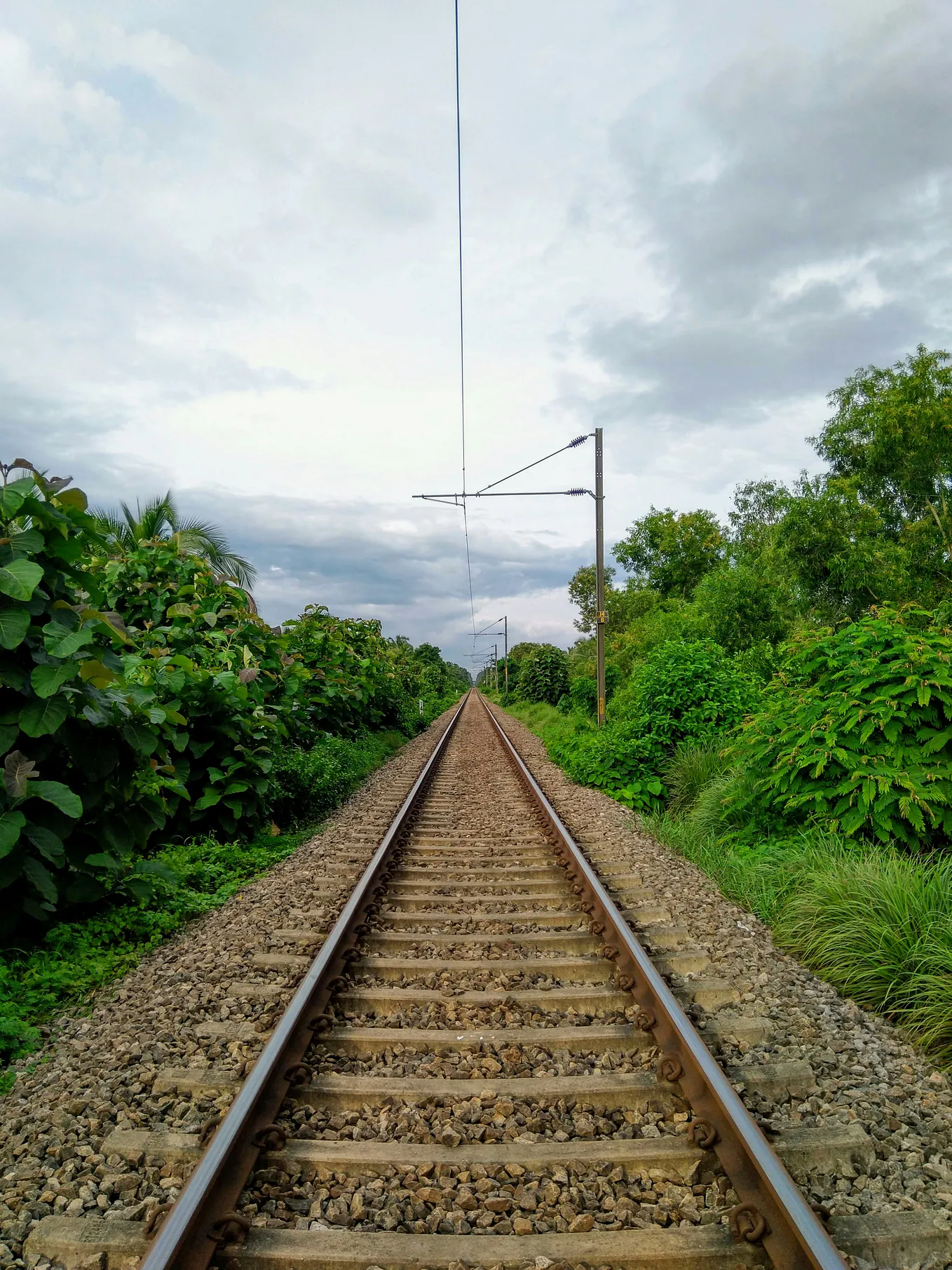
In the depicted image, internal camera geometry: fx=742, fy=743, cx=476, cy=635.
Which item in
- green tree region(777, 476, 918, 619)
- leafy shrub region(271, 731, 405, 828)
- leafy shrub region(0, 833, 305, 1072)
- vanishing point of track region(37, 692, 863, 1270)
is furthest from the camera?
green tree region(777, 476, 918, 619)

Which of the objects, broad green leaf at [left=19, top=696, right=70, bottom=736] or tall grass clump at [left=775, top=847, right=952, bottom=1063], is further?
broad green leaf at [left=19, top=696, right=70, bottom=736]

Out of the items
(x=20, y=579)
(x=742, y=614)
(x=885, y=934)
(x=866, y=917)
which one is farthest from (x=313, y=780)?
(x=742, y=614)

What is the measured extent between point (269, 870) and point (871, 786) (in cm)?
475

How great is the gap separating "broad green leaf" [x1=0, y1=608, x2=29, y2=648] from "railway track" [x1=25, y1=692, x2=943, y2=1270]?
2.12 m

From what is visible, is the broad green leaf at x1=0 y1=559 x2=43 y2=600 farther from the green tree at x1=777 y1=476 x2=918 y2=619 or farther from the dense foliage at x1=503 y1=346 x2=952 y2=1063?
the green tree at x1=777 y1=476 x2=918 y2=619

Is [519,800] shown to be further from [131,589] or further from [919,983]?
[919,983]

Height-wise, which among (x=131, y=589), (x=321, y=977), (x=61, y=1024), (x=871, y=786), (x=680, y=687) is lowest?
(x=61, y=1024)

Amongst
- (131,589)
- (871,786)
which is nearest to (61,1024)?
(871,786)

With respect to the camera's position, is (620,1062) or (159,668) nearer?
→ (620,1062)

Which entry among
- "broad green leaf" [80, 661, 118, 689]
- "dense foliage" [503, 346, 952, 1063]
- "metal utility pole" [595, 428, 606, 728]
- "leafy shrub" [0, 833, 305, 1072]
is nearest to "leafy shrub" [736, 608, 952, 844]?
"dense foliage" [503, 346, 952, 1063]

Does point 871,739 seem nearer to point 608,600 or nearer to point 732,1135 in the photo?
point 732,1135

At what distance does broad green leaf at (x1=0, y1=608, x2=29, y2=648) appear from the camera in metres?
3.81

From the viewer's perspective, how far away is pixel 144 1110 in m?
2.79

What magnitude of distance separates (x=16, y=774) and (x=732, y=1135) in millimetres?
3650
